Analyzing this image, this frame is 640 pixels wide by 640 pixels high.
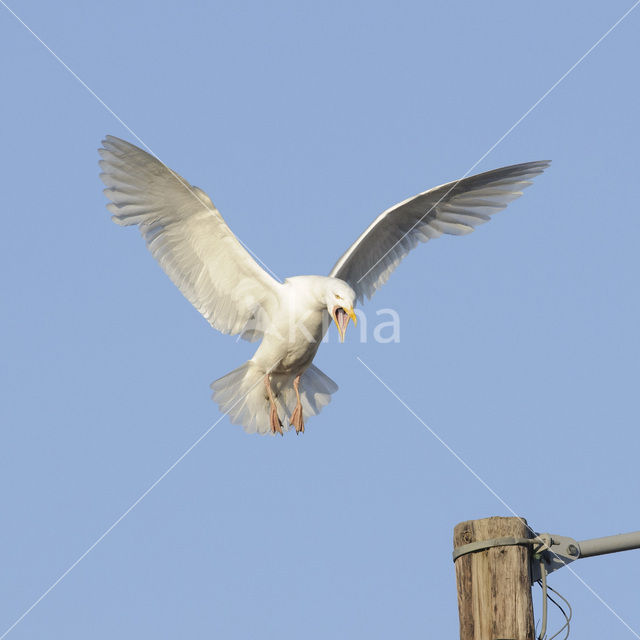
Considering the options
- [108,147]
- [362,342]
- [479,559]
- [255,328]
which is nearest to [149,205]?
[108,147]

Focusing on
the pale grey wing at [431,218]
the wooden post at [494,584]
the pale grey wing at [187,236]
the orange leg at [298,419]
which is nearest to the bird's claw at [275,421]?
the orange leg at [298,419]

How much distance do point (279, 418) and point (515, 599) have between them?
5.70 m

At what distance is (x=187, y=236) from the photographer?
991cm

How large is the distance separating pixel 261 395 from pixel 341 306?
164 centimetres

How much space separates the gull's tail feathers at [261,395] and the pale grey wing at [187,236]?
56 centimetres

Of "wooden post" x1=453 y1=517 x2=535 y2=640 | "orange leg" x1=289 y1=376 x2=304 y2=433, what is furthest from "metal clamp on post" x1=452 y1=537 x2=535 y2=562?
"orange leg" x1=289 y1=376 x2=304 y2=433

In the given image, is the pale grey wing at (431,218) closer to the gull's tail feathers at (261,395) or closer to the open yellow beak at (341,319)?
the gull's tail feathers at (261,395)

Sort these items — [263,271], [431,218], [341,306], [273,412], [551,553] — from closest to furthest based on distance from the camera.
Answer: [551,553] → [341,306] → [263,271] → [273,412] → [431,218]

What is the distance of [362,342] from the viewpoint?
32.7ft

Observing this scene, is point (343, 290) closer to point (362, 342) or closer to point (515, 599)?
point (362, 342)

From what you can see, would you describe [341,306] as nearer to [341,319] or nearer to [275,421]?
[341,319]

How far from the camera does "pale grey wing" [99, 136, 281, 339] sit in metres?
9.68

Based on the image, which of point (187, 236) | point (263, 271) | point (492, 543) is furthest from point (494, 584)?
point (187, 236)

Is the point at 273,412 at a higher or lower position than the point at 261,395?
lower
